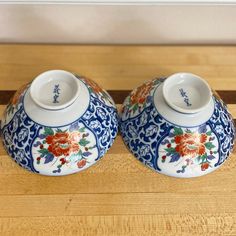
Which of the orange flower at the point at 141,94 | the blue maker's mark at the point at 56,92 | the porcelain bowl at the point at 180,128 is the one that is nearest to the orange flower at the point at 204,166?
the porcelain bowl at the point at 180,128

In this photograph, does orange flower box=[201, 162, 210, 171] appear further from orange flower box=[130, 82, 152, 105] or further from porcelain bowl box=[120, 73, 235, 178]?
orange flower box=[130, 82, 152, 105]

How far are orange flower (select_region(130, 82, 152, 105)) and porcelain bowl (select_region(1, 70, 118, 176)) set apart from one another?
0.15 feet

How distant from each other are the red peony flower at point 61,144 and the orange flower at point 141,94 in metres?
0.12

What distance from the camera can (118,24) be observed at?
0.77 meters

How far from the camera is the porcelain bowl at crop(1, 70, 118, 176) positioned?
533mm

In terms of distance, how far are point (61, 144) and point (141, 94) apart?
0.48 ft

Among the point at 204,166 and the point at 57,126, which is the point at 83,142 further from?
the point at 204,166

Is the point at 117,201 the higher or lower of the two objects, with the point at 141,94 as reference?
lower

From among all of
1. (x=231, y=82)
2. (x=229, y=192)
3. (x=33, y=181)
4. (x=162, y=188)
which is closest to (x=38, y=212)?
(x=33, y=181)

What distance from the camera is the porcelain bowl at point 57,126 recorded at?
0.53 m

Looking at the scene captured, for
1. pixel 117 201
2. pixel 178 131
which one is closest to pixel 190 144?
pixel 178 131

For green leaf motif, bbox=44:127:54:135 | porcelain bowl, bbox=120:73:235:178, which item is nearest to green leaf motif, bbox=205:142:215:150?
porcelain bowl, bbox=120:73:235:178

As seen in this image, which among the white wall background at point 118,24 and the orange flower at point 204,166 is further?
the white wall background at point 118,24

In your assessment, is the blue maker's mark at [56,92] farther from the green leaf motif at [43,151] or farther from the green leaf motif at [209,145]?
the green leaf motif at [209,145]
